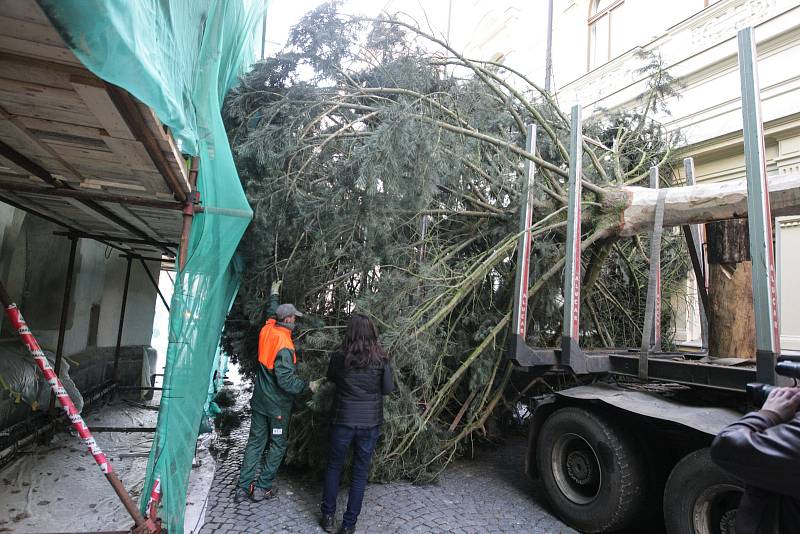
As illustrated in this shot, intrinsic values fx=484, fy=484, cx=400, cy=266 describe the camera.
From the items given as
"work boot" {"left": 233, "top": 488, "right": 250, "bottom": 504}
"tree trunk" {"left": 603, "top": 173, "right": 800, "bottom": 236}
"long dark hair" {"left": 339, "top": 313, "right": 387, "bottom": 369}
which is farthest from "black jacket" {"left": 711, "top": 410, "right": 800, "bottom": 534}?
"work boot" {"left": 233, "top": 488, "right": 250, "bottom": 504}

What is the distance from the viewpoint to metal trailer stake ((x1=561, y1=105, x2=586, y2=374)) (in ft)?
14.0

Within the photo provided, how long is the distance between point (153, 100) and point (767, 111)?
9.03 meters

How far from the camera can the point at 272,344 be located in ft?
13.4

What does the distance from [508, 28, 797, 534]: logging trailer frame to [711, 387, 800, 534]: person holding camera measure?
1.42 m

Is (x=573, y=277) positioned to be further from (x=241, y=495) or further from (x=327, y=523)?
(x=241, y=495)

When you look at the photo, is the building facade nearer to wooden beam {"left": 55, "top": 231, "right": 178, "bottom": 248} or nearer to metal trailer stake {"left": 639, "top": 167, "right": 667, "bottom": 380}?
metal trailer stake {"left": 639, "top": 167, "right": 667, "bottom": 380}

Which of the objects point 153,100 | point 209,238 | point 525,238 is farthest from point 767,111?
point 153,100

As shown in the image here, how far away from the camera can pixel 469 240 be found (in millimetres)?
5414

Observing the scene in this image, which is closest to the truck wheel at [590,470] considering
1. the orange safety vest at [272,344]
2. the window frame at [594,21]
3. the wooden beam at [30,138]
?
the orange safety vest at [272,344]

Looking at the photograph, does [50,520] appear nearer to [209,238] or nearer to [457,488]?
[209,238]

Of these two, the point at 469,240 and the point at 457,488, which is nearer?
the point at 457,488

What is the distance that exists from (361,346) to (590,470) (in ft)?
7.25

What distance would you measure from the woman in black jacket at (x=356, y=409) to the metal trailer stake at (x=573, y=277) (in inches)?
64.8

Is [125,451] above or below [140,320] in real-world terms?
below
